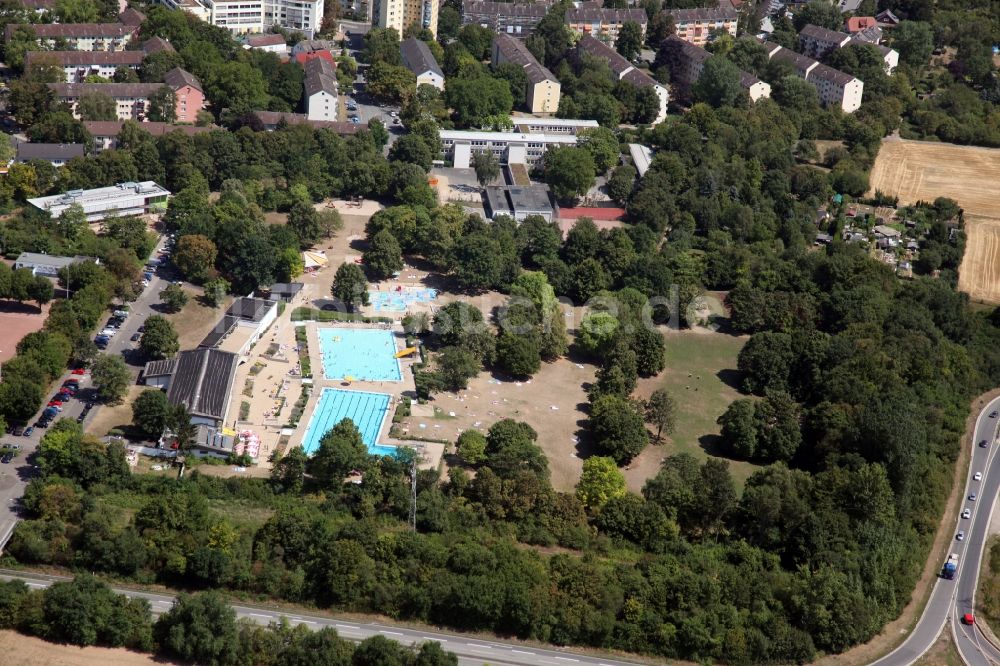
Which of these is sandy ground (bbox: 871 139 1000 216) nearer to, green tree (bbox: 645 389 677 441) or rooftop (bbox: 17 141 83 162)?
green tree (bbox: 645 389 677 441)

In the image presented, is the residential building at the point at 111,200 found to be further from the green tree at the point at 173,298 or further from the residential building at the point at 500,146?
the residential building at the point at 500,146

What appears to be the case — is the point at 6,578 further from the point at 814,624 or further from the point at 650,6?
the point at 650,6

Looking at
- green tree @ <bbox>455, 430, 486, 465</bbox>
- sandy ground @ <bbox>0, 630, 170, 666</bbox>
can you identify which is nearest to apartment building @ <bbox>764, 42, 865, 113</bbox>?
green tree @ <bbox>455, 430, 486, 465</bbox>

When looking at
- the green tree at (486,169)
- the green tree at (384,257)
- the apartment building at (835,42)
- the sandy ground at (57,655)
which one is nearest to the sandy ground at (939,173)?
the apartment building at (835,42)

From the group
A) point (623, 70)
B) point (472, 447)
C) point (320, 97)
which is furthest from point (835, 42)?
point (472, 447)

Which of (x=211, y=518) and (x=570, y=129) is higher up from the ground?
(x=570, y=129)

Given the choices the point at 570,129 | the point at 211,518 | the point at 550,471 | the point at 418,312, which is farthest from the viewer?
the point at 570,129

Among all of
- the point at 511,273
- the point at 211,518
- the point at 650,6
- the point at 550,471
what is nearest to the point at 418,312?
the point at 511,273
